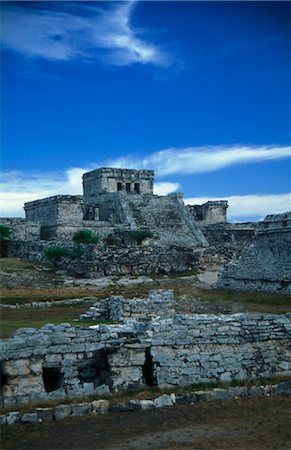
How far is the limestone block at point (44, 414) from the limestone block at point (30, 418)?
0.09 metres

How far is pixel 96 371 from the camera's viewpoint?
14.6 m

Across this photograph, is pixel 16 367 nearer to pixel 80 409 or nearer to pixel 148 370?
pixel 80 409

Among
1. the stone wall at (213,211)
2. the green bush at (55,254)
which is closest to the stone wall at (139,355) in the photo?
the green bush at (55,254)

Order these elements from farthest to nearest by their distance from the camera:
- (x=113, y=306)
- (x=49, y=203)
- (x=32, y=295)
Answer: (x=49, y=203)
(x=32, y=295)
(x=113, y=306)

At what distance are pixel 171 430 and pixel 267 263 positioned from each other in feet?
68.5

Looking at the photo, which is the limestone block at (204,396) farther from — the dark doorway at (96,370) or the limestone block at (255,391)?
the dark doorway at (96,370)

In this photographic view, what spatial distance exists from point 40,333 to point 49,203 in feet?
134

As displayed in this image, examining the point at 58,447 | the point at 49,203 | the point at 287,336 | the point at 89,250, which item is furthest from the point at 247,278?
the point at 49,203

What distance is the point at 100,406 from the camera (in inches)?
497

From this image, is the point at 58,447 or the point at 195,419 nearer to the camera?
the point at 58,447

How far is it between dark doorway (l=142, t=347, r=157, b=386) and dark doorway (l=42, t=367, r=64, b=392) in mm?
→ 2221

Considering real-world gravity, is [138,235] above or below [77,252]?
above

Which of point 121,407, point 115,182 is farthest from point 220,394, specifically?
point 115,182

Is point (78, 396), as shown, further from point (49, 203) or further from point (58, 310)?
point (49, 203)
